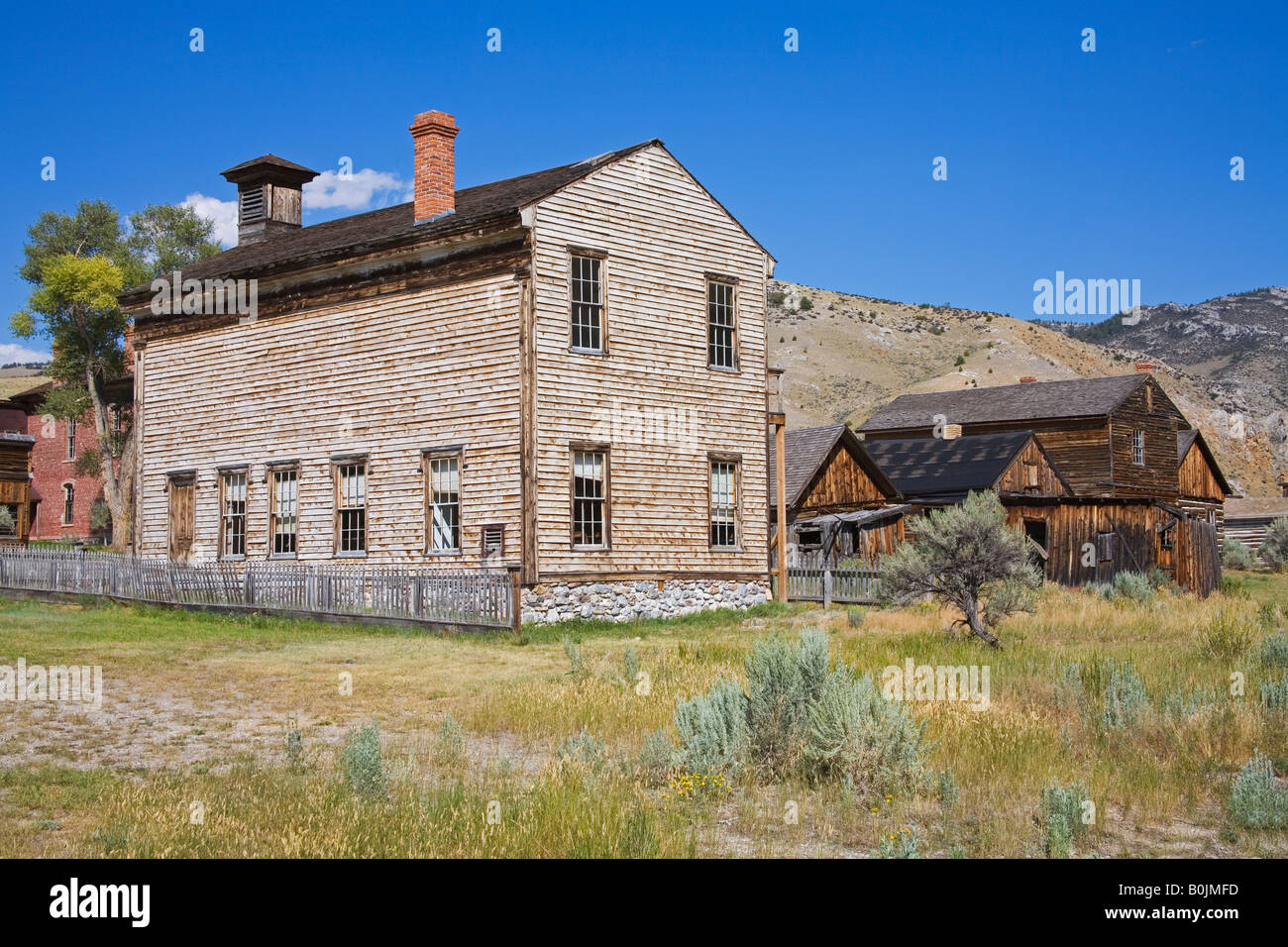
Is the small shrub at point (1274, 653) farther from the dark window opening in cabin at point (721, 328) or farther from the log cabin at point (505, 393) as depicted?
the dark window opening in cabin at point (721, 328)

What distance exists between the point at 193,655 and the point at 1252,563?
1903 inches

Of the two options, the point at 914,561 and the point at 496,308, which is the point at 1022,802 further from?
the point at 496,308

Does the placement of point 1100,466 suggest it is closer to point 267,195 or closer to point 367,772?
point 267,195

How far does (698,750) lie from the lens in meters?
9.48

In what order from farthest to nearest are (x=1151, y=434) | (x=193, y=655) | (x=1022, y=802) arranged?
(x=1151, y=434), (x=193, y=655), (x=1022, y=802)

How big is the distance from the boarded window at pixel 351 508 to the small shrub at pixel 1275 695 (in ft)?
61.5

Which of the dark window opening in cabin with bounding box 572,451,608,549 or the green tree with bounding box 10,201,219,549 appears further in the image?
the green tree with bounding box 10,201,219,549

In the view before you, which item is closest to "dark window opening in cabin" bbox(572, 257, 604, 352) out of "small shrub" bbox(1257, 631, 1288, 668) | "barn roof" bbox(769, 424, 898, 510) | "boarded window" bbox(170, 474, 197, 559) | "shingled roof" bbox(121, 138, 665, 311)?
"shingled roof" bbox(121, 138, 665, 311)

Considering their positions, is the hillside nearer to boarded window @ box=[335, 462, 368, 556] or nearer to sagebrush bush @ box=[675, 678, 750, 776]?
boarded window @ box=[335, 462, 368, 556]

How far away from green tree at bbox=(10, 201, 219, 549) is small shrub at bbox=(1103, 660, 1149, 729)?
140ft

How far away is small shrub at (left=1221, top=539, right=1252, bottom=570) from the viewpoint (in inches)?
2083

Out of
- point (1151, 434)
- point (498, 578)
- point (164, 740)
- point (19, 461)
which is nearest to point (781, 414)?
point (498, 578)

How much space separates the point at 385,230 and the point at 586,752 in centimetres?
2026

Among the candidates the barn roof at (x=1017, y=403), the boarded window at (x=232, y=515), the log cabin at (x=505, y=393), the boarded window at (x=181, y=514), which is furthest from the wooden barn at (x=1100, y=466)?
the boarded window at (x=181, y=514)
